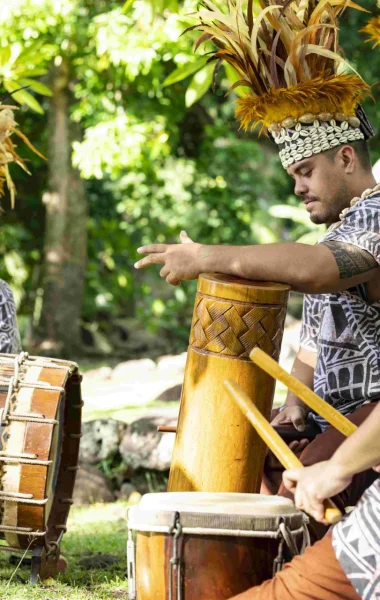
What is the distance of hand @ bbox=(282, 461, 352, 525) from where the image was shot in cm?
242

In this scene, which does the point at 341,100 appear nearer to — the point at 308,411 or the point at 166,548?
the point at 308,411

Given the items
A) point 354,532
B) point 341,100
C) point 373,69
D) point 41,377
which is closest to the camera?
point 354,532

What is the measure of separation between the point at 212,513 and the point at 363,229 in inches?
41.2

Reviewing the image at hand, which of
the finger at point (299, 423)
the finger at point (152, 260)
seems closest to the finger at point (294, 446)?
Result: the finger at point (299, 423)

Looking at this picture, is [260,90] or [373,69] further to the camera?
[373,69]

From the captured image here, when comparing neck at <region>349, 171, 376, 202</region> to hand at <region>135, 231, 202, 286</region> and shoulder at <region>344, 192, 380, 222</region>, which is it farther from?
hand at <region>135, 231, 202, 286</region>

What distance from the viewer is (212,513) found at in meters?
2.70

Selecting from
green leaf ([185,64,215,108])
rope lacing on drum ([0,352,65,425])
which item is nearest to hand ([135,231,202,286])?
rope lacing on drum ([0,352,65,425])

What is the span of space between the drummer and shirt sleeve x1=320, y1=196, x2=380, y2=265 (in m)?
0.79

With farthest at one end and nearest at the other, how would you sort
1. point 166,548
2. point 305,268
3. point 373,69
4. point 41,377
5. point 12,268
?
point 12,268
point 373,69
point 41,377
point 305,268
point 166,548

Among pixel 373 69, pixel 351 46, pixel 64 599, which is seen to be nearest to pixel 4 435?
Result: pixel 64 599

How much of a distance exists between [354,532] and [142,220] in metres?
12.4

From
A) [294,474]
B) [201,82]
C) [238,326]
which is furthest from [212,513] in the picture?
[201,82]

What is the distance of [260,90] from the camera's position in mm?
3490
